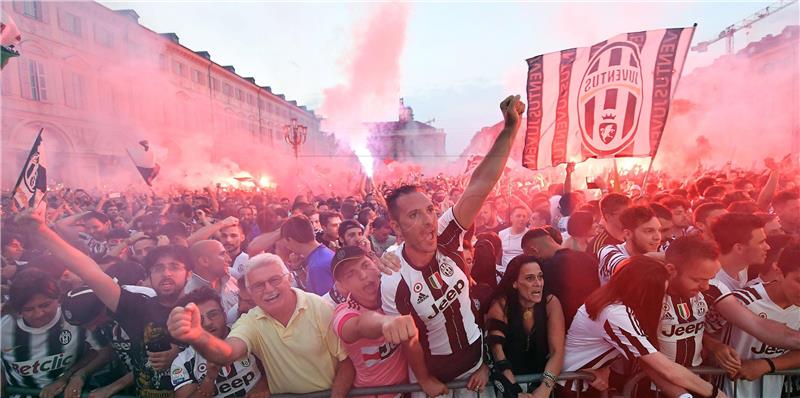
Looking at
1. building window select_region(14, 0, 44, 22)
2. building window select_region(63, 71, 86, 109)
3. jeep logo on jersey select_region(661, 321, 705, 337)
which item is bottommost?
jeep logo on jersey select_region(661, 321, 705, 337)

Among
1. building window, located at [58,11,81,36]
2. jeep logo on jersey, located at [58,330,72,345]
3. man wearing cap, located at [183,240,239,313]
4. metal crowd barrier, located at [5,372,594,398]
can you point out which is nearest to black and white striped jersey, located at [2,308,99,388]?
jeep logo on jersey, located at [58,330,72,345]

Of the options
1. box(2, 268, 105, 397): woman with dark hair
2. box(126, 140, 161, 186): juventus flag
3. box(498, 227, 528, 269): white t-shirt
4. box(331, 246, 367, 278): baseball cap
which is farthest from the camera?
box(126, 140, 161, 186): juventus flag

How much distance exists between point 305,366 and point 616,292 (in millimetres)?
1818

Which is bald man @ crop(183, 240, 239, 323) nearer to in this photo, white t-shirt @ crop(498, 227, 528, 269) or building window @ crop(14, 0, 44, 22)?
white t-shirt @ crop(498, 227, 528, 269)

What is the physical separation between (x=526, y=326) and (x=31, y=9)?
81.9 ft

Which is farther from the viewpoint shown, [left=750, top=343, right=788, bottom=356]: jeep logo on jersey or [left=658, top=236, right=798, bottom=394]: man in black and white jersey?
[left=750, top=343, right=788, bottom=356]: jeep logo on jersey

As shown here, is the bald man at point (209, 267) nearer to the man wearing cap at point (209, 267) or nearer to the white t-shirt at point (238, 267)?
the man wearing cap at point (209, 267)

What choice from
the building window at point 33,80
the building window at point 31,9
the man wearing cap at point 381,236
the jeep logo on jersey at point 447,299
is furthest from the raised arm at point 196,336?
the building window at point 31,9

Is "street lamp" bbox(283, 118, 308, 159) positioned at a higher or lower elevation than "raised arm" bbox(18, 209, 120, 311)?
higher

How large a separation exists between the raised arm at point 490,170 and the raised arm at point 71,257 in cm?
218

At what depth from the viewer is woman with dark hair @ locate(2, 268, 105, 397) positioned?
2.79 metres

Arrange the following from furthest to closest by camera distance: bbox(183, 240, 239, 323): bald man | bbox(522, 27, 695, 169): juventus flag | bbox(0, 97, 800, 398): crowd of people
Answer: bbox(522, 27, 695, 169): juventus flag
bbox(183, 240, 239, 323): bald man
bbox(0, 97, 800, 398): crowd of people

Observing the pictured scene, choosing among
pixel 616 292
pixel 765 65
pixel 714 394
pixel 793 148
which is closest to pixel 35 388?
pixel 616 292

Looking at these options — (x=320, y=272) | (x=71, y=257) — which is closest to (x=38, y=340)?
(x=71, y=257)
